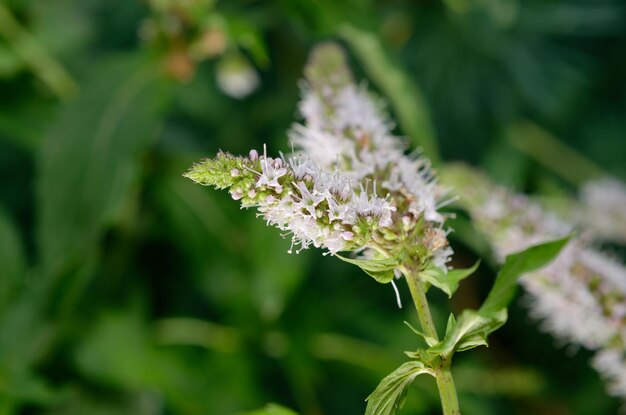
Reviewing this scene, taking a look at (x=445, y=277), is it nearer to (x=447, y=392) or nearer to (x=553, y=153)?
(x=447, y=392)

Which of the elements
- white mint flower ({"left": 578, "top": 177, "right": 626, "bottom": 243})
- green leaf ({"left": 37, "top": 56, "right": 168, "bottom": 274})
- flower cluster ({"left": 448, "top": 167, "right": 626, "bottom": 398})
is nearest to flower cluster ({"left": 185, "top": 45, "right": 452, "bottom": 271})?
flower cluster ({"left": 448, "top": 167, "right": 626, "bottom": 398})

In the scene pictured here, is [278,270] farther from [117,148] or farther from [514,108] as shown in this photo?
[514,108]

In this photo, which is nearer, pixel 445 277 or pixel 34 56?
pixel 445 277

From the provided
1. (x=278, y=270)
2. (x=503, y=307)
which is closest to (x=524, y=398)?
(x=278, y=270)

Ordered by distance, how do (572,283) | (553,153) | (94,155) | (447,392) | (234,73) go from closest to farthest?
(447,392)
(572,283)
(94,155)
(234,73)
(553,153)

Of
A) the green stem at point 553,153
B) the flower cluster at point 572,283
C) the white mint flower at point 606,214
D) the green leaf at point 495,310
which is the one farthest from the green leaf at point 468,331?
the green stem at point 553,153

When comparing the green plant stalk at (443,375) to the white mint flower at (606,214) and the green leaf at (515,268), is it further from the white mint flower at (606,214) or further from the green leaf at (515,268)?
the white mint flower at (606,214)

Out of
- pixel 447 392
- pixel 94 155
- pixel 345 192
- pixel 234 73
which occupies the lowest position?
pixel 447 392

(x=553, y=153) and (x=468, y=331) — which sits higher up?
(x=553, y=153)

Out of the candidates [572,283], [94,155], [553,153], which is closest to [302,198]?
[572,283]
